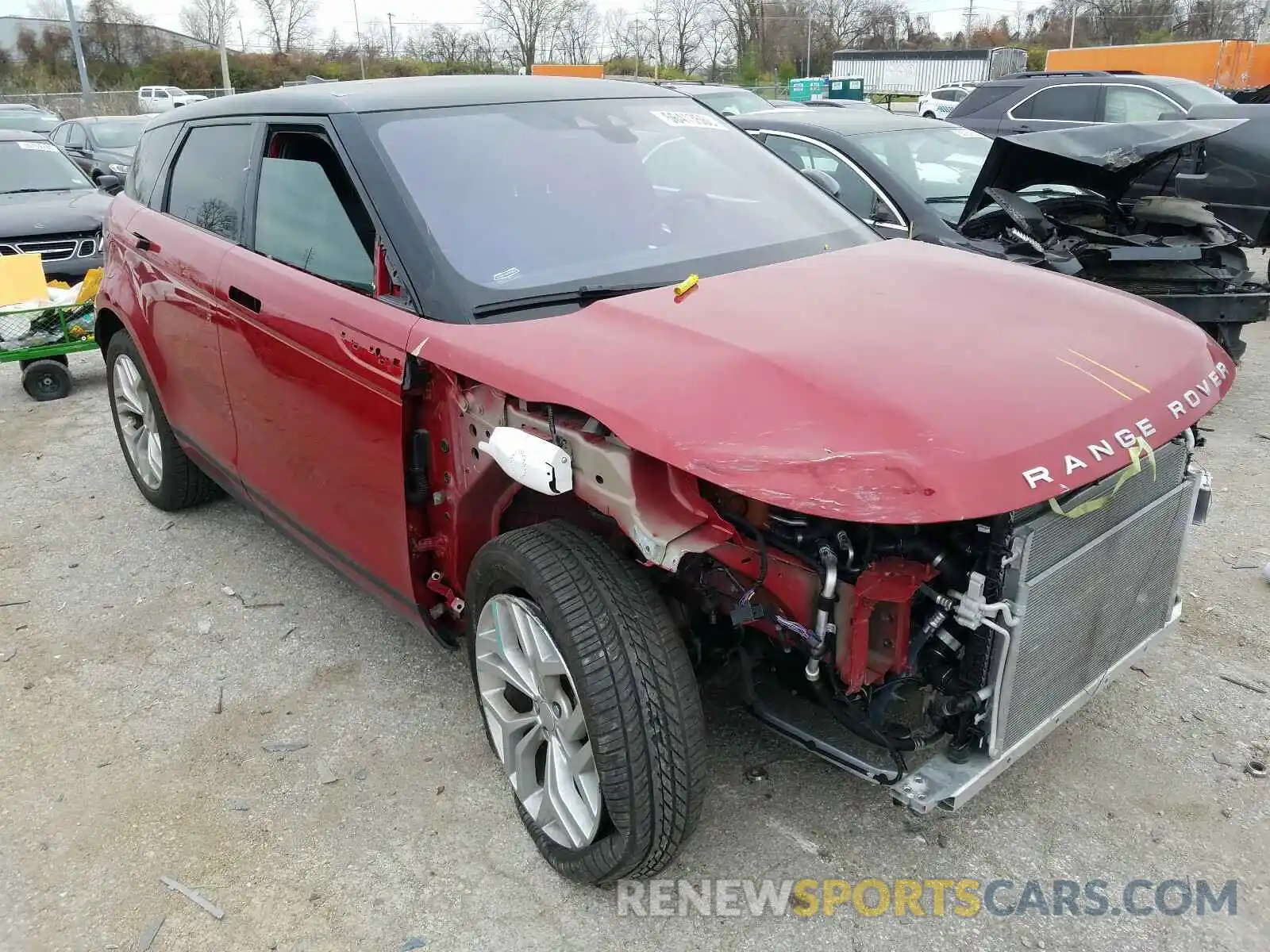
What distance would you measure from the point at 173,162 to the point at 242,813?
113 inches

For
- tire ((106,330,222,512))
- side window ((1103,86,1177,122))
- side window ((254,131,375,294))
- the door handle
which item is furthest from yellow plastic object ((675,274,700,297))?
side window ((1103,86,1177,122))

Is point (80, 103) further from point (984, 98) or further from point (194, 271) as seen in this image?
point (194, 271)

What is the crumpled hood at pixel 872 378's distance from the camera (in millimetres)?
1914

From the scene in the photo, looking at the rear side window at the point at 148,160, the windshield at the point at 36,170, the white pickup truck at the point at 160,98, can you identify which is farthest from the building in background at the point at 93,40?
the rear side window at the point at 148,160

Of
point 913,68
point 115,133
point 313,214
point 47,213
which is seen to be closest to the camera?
point 313,214

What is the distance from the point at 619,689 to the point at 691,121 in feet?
7.71

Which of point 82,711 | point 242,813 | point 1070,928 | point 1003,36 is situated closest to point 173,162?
point 82,711

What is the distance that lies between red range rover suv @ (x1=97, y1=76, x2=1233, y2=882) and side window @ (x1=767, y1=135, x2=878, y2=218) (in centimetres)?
257

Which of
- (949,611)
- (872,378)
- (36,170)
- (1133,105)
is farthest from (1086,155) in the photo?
(36,170)

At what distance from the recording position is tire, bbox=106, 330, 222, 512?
180 inches

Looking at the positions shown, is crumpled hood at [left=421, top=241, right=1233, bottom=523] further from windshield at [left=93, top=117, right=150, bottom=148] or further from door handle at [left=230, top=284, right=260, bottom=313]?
windshield at [left=93, top=117, right=150, bottom=148]

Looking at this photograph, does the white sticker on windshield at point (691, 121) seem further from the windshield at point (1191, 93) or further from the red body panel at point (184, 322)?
the windshield at point (1191, 93)

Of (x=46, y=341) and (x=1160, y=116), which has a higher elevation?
(x=1160, y=116)

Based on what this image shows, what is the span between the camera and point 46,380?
6.95 m
